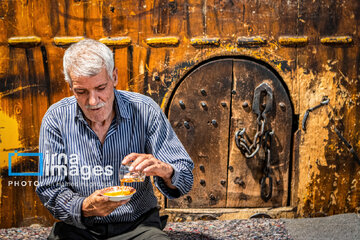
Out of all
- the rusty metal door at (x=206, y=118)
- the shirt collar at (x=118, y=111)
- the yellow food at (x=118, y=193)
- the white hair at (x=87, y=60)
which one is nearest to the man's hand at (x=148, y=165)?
the yellow food at (x=118, y=193)

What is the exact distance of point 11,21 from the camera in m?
3.01

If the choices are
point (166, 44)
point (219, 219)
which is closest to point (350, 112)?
point (219, 219)

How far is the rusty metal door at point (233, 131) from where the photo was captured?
122 inches

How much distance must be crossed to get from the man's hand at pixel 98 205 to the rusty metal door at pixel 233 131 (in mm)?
1430

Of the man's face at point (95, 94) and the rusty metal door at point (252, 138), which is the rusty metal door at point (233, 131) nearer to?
the rusty metal door at point (252, 138)

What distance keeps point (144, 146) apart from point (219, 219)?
1.45m

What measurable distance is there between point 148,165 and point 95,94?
0.48 meters

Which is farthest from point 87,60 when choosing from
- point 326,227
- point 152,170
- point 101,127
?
point 326,227

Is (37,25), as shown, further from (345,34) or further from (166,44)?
(345,34)

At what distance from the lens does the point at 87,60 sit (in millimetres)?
1857

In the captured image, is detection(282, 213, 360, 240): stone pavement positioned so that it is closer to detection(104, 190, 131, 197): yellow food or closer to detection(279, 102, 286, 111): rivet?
detection(279, 102, 286, 111): rivet

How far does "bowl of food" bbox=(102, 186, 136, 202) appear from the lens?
1.70 metres

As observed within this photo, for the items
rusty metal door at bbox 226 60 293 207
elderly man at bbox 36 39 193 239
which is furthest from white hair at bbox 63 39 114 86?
rusty metal door at bbox 226 60 293 207

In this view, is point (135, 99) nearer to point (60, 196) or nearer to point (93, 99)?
point (93, 99)
